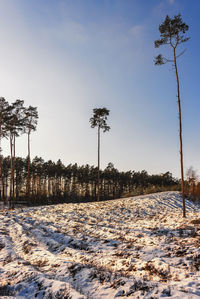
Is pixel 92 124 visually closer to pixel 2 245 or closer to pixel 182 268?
pixel 2 245

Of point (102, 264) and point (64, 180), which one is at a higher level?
point (102, 264)

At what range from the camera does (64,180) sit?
65.6m

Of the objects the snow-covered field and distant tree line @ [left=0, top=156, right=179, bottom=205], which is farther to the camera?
distant tree line @ [left=0, top=156, right=179, bottom=205]

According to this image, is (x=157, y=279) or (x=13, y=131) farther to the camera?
(x=13, y=131)

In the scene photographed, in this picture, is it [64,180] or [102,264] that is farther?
[64,180]

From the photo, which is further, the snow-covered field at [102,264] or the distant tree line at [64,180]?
the distant tree line at [64,180]

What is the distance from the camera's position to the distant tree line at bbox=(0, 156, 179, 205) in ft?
167

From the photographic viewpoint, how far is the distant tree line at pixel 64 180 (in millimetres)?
50763

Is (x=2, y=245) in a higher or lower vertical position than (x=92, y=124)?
lower

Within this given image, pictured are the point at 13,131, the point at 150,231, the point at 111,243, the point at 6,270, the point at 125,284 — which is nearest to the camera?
the point at 125,284

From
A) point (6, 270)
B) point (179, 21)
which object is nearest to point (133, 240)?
point (6, 270)

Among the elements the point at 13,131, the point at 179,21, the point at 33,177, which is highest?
the point at 179,21

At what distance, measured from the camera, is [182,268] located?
3.97 metres

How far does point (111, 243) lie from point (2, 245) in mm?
4092
